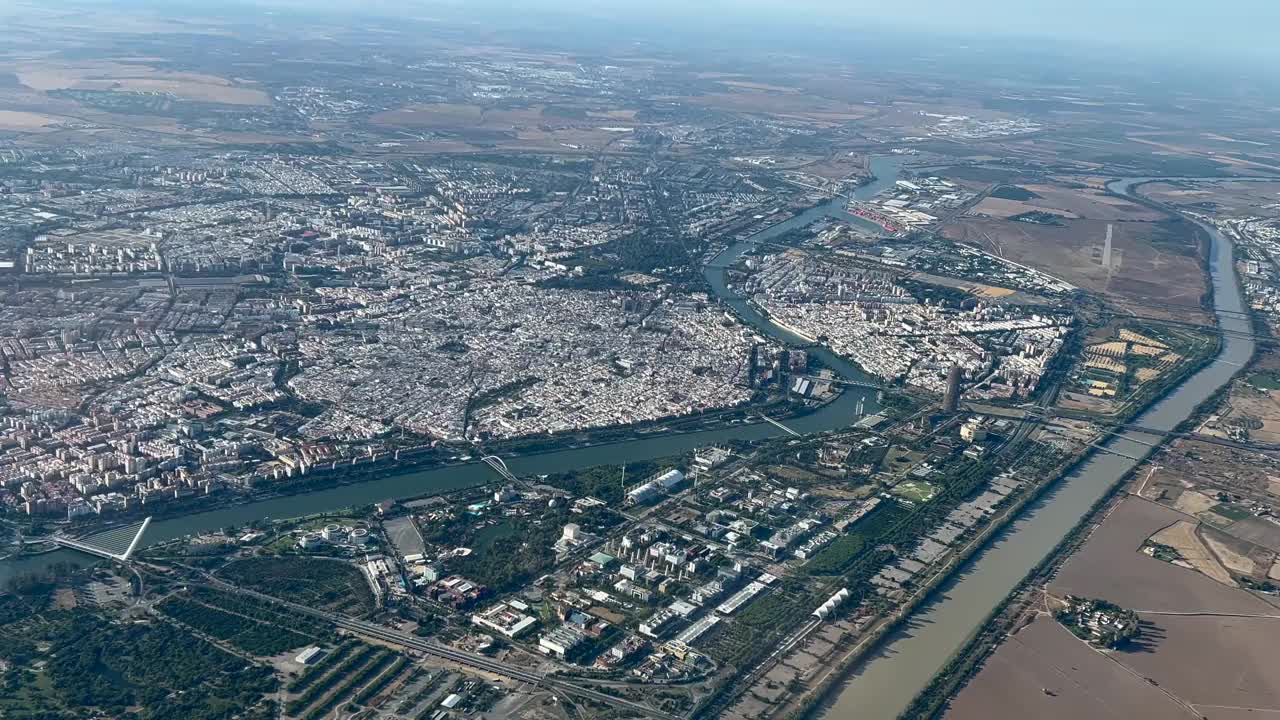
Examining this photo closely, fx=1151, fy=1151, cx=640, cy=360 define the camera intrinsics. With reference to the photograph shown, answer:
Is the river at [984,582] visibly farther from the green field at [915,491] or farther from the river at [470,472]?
the river at [470,472]

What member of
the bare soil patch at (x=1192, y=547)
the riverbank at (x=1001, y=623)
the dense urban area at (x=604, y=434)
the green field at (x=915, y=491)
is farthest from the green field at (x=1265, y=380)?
the green field at (x=915, y=491)

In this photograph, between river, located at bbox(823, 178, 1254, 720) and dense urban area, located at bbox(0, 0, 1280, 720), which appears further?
dense urban area, located at bbox(0, 0, 1280, 720)

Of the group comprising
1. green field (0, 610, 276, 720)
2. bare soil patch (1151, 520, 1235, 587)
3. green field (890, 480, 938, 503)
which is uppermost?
green field (890, 480, 938, 503)

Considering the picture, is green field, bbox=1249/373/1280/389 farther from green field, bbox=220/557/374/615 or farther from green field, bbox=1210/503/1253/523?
green field, bbox=220/557/374/615

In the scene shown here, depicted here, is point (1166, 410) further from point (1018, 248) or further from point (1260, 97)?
point (1260, 97)

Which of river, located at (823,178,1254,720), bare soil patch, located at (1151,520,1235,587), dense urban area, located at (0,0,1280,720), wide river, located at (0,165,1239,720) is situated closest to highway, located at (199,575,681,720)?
dense urban area, located at (0,0,1280,720)

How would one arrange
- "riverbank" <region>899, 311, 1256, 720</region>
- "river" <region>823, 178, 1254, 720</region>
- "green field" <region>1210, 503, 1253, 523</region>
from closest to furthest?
1. "riverbank" <region>899, 311, 1256, 720</region>
2. "river" <region>823, 178, 1254, 720</region>
3. "green field" <region>1210, 503, 1253, 523</region>
